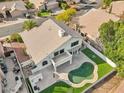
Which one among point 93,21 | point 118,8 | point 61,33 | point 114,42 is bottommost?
point 114,42

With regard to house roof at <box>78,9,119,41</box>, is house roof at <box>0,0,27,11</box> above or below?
above

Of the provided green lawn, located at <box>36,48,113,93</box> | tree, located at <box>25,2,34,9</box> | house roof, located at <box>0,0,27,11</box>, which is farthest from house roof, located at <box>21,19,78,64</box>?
tree, located at <box>25,2,34,9</box>

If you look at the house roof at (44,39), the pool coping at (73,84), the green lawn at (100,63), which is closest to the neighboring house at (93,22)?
the green lawn at (100,63)

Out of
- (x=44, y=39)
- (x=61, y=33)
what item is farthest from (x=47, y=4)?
(x=61, y=33)

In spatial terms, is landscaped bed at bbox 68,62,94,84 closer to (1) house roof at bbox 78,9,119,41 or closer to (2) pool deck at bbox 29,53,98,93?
(2) pool deck at bbox 29,53,98,93

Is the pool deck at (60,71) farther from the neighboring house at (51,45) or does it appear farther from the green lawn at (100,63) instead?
the green lawn at (100,63)

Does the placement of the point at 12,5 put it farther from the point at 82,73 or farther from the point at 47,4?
the point at 82,73

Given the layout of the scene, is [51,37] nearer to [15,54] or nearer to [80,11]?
[15,54]
